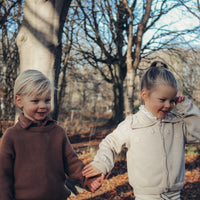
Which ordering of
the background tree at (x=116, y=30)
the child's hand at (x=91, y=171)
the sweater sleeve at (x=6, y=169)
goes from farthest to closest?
the background tree at (x=116, y=30) → the child's hand at (x=91, y=171) → the sweater sleeve at (x=6, y=169)

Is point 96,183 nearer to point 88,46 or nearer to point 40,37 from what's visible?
point 40,37

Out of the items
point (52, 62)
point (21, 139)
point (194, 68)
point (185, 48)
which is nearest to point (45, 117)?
point (21, 139)

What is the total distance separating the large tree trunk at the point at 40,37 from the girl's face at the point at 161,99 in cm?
176

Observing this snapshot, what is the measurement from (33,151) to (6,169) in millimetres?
226

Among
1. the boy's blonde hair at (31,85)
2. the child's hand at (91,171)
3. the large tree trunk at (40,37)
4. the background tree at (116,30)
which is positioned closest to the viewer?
the boy's blonde hair at (31,85)

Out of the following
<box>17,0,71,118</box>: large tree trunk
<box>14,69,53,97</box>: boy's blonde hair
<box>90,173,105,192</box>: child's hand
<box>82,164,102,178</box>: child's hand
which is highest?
<box>17,0,71,118</box>: large tree trunk

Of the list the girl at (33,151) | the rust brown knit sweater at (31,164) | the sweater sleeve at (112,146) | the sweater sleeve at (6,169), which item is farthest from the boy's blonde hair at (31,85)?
the sweater sleeve at (112,146)

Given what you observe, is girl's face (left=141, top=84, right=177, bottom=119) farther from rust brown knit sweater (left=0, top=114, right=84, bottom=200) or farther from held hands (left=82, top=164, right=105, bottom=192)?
rust brown knit sweater (left=0, top=114, right=84, bottom=200)

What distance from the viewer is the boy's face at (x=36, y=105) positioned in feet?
6.22

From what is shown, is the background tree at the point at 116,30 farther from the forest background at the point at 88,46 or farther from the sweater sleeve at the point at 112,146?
the sweater sleeve at the point at 112,146

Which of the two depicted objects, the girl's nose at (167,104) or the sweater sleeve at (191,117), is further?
the sweater sleeve at (191,117)

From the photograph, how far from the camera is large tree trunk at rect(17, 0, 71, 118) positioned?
3.26m

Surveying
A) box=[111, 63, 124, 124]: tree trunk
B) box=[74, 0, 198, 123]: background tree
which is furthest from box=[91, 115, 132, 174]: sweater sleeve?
box=[111, 63, 124, 124]: tree trunk

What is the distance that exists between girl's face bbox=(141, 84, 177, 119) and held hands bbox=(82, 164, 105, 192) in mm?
693
